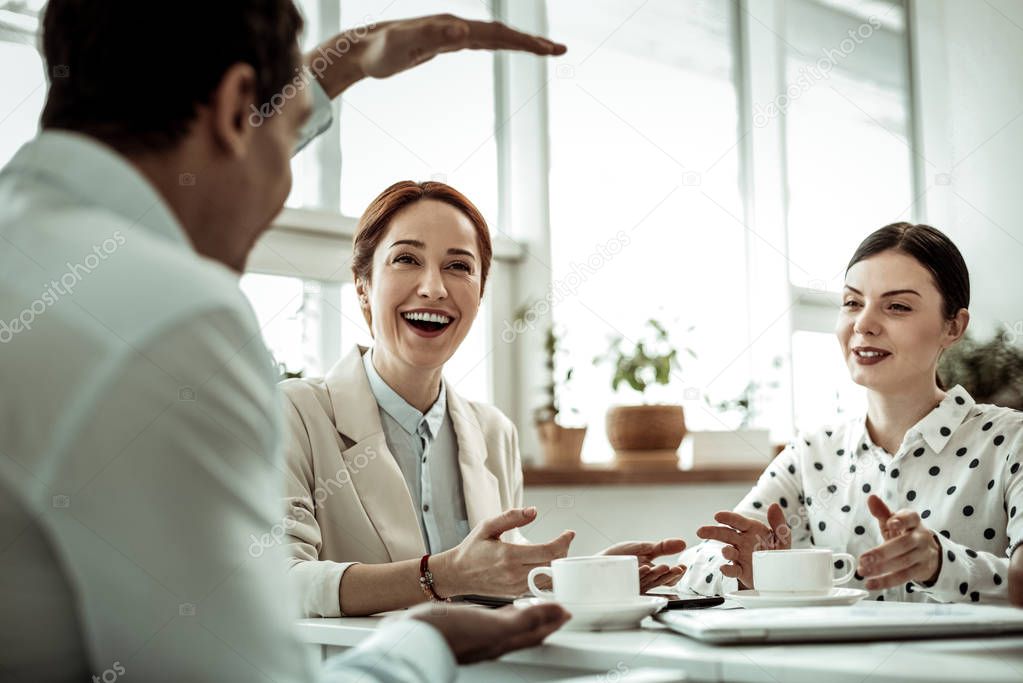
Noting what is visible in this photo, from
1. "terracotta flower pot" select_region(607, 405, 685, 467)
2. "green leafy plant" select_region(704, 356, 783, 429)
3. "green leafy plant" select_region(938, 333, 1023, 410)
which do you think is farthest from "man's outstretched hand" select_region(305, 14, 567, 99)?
"green leafy plant" select_region(938, 333, 1023, 410)

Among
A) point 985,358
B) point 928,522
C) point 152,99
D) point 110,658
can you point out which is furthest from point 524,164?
point 110,658

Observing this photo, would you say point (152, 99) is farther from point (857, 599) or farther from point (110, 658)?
point (857, 599)

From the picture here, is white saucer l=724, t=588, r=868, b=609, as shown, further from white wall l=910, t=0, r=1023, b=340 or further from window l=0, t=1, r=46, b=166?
white wall l=910, t=0, r=1023, b=340

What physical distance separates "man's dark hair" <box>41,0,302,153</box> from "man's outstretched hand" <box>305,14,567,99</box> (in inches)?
16.5

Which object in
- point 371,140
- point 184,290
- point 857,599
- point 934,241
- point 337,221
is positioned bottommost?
point 857,599

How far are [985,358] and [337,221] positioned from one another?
221 cm

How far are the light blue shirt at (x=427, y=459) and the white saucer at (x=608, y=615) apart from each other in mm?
806

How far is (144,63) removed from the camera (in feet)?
2.76

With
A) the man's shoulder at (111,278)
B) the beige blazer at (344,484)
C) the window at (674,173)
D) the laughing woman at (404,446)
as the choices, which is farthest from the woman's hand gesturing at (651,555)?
the window at (674,173)

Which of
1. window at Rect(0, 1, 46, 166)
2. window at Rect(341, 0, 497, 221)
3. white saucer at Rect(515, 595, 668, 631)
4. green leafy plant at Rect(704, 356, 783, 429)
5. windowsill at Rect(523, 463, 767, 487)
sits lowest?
white saucer at Rect(515, 595, 668, 631)

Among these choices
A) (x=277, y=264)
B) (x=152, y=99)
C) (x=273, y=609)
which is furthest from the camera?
(x=277, y=264)

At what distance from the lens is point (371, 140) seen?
315 cm

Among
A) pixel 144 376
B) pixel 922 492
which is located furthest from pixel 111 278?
pixel 922 492

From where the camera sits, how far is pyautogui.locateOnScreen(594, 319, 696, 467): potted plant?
3350 millimetres
